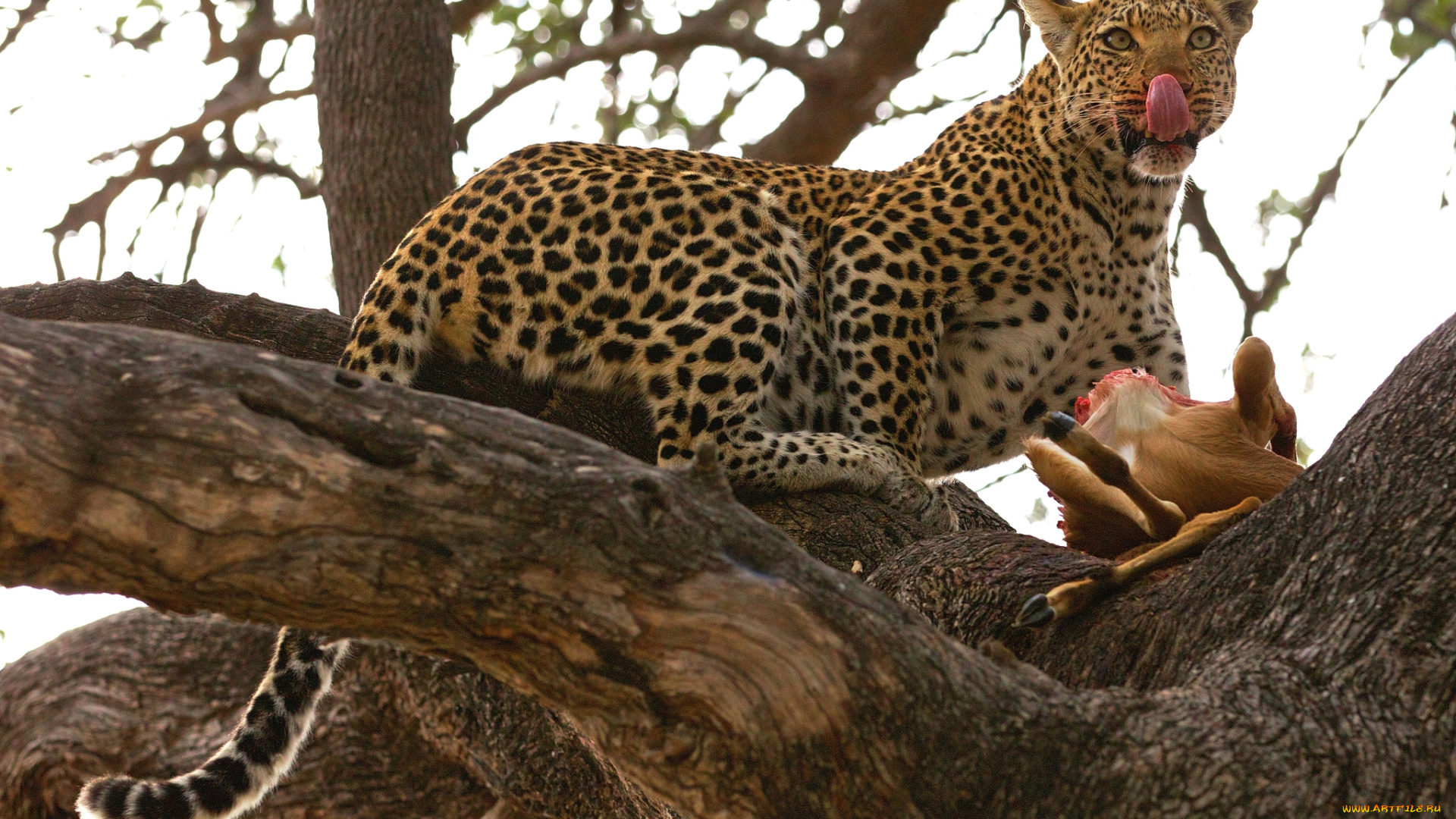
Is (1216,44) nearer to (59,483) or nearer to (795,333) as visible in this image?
(795,333)

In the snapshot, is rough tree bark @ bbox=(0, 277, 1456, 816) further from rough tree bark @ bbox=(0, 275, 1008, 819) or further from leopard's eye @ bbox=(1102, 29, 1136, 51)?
leopard's eye @ bbox=(1102, 29, 1136, 51)

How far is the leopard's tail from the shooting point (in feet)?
9.50

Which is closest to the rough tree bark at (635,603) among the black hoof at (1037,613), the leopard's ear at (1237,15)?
the black hoof at (1037,613)

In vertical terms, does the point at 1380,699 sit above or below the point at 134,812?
above

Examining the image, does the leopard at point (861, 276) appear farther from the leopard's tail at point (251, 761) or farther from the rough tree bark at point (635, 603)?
the rough tree bark at point (635, 603)

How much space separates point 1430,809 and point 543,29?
10.1 meters

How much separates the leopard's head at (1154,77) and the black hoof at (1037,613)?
2829 millimetres

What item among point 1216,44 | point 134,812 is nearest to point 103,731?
point 134,812

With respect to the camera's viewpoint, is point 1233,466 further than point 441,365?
No

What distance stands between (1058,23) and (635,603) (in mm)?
4742

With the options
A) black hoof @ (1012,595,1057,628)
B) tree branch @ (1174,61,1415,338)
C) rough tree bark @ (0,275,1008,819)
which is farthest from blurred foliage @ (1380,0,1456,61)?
black hoof @ (1012,595,1057,628)

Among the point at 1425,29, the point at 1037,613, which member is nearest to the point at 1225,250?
the point at 1425,29

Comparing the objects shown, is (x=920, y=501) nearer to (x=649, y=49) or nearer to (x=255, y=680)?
(x=255, y=680)

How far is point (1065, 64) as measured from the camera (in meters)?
6.32
